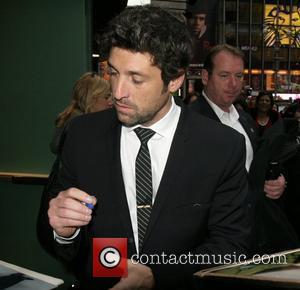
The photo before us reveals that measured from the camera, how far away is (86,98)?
11.9 ft

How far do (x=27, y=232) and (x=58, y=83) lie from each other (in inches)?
53.4

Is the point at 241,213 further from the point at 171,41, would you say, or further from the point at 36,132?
the point at 36,132

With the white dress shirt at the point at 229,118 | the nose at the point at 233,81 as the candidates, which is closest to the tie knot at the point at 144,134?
the white dress shirt at the point at 229,118

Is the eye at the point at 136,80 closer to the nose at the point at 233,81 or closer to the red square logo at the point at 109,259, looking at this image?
the red square logo at the point at 109,259

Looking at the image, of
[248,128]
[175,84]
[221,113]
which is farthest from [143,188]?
[248,128]

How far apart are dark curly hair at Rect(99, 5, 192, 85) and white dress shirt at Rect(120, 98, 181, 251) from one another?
182 millimetres

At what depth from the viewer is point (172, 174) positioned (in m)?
1.64

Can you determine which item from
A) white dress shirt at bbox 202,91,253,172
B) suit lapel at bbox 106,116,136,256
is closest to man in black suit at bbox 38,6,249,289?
suit lapel at bbox 106,116,136,256

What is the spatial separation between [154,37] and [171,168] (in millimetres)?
499

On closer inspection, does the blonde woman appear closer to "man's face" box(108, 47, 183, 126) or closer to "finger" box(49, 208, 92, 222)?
"man's face" box(108, 47, 183, 126)

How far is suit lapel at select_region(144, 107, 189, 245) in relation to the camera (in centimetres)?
159

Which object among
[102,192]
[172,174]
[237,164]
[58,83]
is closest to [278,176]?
[237,164]

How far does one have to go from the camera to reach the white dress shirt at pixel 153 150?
5.56ft

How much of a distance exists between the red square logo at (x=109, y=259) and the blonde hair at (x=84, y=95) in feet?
7.03
